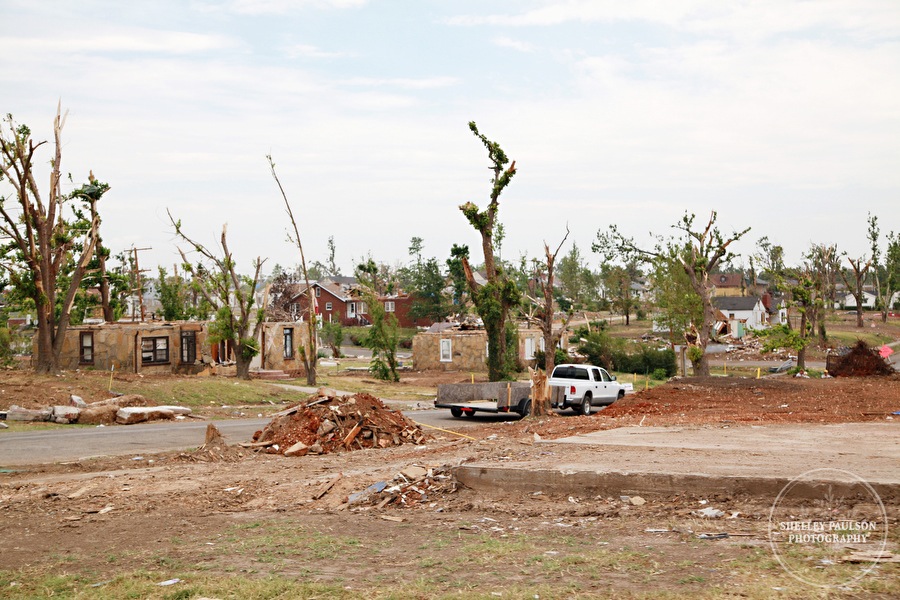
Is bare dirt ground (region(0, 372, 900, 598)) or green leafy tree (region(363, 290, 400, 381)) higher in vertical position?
green leafy tree (region(363, 290, 400, 381))

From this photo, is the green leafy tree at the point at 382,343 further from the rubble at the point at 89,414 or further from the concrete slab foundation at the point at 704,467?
the concrete slab foundation at the point at 704,467

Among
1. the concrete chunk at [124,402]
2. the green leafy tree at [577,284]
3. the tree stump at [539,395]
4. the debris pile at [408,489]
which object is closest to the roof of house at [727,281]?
the green leafy tree at [577,284]

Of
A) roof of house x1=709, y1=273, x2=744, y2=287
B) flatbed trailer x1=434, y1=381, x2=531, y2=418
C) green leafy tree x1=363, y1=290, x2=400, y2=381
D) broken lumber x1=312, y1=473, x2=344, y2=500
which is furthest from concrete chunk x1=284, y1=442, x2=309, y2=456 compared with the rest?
roof of house x1=709, y1=273, x2=744, y2=287

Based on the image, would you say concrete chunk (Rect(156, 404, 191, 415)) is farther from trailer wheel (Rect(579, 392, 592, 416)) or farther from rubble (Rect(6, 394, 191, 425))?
trailer wheel (Rect(579, 392, 592, 416))

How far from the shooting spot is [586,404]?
30.0 meters

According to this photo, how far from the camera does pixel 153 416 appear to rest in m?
27.3

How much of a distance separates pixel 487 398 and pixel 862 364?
66.4 ft

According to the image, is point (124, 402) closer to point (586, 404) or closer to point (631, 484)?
point (586, 404)

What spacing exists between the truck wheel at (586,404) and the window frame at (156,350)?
22.7 meters

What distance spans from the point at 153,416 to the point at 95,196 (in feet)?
48.2

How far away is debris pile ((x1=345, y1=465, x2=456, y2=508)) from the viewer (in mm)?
12594

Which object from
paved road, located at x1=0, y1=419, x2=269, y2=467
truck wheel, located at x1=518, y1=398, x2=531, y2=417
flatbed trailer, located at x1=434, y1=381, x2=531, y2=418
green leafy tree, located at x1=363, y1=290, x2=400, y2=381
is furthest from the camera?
green leafy tree, located at x1=363, y1=290, x2=400, y2=381

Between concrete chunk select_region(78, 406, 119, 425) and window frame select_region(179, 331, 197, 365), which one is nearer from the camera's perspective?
concrete chunk select_region(78, 406, 119, 425)

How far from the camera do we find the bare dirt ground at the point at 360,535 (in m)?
7.90
